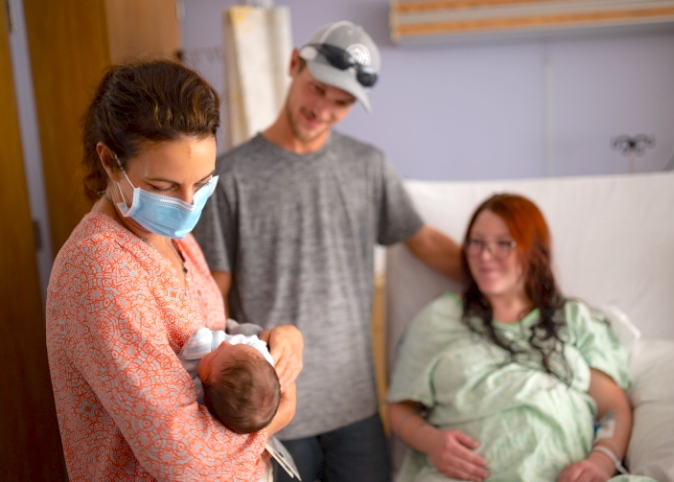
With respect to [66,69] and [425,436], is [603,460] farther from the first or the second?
[66,69]

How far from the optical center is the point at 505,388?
1.61 metres

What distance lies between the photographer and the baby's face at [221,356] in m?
1.04

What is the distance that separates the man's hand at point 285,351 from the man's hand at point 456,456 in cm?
56

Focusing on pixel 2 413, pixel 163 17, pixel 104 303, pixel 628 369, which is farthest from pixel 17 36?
pixel 628 369

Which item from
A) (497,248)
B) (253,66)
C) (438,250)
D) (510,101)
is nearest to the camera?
(497,248)

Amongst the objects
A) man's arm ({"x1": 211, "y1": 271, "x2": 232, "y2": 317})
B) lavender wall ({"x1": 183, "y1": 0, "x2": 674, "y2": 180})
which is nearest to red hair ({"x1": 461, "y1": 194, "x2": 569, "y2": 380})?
man's arm ({"x1": 211, "y1": 271, "x2": 232, "y2": 317})

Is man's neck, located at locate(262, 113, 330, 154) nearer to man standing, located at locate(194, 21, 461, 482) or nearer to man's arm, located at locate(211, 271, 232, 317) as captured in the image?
man standing, located at locate(194, 21, 461, 482)

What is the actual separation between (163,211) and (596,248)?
1.52 m

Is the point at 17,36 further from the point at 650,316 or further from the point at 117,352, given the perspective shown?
the point at 650,316

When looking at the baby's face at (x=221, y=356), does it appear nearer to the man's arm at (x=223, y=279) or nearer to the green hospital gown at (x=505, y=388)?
the man's arm at (x=223, y=279)

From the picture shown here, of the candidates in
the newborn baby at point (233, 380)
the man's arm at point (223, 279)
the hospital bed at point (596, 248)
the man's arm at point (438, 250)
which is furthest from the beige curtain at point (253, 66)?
the newborn baby at point (233, 380)

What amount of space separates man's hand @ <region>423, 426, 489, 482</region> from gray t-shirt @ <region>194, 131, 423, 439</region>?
0.26 m

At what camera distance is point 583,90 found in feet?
11.9

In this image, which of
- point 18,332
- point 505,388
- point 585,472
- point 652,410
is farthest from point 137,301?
point 652,410
